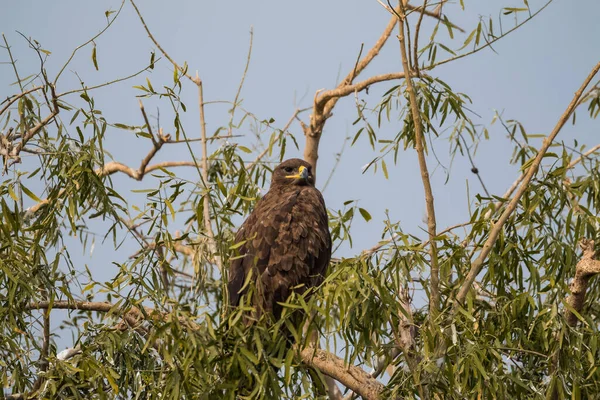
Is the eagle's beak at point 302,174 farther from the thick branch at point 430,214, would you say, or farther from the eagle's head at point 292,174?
the thick branch at point 430,214

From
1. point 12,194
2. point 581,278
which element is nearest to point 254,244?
point 12,194

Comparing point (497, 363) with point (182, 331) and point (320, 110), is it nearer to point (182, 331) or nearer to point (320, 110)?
point (182, 331)

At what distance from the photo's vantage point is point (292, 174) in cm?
643

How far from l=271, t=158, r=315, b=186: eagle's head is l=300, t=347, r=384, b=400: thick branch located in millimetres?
1424

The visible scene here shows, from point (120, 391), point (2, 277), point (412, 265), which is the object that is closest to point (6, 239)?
point (2, 277)

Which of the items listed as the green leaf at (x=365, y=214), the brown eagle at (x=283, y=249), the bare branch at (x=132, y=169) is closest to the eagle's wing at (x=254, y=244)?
the brown eagle at (x=283, y=249)

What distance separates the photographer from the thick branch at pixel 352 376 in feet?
16.3

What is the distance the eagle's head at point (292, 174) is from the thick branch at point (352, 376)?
142 centimetres

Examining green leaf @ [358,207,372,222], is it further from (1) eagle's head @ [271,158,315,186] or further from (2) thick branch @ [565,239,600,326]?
(1) eagle's head @ [271,158,315,186]

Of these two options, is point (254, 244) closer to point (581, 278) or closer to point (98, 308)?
point (98, 308)

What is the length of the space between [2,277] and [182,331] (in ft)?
3.63

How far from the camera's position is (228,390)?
418 centimetres

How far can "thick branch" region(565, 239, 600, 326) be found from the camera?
14.9 feet

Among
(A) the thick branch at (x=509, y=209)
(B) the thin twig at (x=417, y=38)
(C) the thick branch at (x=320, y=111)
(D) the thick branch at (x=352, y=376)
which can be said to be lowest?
(D) the thick branch at (x=352, y=376)
